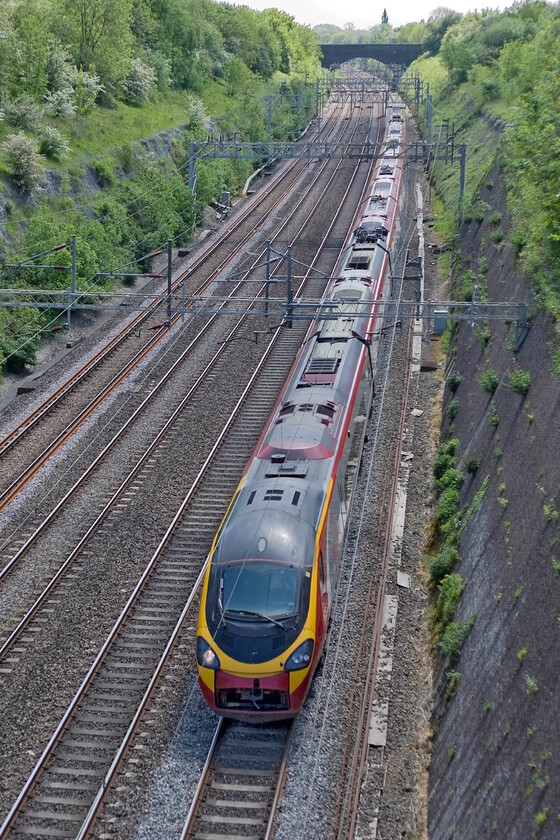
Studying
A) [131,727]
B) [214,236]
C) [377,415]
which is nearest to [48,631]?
[131,727]

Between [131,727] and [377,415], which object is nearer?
[131,727]

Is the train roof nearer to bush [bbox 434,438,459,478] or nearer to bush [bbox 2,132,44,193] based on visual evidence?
bush [bbox 434,438,459,478]

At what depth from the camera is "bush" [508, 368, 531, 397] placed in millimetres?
17609

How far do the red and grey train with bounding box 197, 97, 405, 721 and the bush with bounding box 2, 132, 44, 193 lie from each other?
67.5 ft

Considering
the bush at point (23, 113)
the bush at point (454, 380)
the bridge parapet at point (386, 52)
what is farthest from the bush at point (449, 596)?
the bridge parapet at point (386, 52)

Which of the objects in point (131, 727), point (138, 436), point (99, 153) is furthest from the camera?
point (99, 153)

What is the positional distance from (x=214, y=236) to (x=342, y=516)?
28.8 meters

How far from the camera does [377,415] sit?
24625 mm

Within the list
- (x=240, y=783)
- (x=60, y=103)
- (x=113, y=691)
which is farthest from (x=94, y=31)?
(x=240, y=783)

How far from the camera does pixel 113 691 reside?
14.6 m

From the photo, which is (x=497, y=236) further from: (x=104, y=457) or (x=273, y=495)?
(x=273, y=495)

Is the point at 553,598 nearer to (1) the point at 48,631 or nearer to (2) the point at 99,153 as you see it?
(1) the point at 48,631

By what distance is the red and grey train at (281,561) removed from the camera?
43.1 feet

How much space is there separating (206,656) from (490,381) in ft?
34.6
